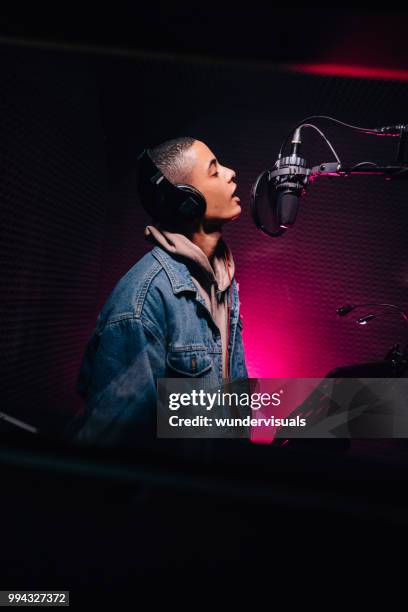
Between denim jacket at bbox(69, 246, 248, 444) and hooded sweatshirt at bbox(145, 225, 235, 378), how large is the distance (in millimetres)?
43

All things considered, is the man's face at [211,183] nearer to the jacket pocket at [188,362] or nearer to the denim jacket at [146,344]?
the denim jacket at [146,344]

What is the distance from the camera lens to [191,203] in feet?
4.22

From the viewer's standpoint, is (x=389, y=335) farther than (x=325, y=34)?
Yes

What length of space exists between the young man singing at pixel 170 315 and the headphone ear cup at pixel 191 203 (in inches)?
1.0

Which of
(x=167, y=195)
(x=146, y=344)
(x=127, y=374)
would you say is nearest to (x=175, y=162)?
(x=167, y=195)

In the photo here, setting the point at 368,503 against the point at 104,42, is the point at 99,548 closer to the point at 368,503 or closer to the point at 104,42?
the point at 368,503

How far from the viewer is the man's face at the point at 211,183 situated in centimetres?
133

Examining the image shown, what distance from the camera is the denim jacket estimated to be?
3.25ft

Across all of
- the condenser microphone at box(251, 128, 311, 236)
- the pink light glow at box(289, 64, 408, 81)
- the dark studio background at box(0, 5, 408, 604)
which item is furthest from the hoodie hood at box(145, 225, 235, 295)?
the pink light glow at box(289, 64, 408, 81)

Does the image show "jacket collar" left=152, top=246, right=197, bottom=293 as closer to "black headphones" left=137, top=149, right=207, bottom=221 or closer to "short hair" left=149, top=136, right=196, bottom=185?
"black headphones" left=137, top=149, right=207, bottom=221

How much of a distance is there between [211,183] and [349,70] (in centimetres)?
79

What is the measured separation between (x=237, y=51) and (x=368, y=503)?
78 cm

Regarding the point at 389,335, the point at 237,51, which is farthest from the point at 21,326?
the point at 389,335

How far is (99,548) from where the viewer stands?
577 mm
